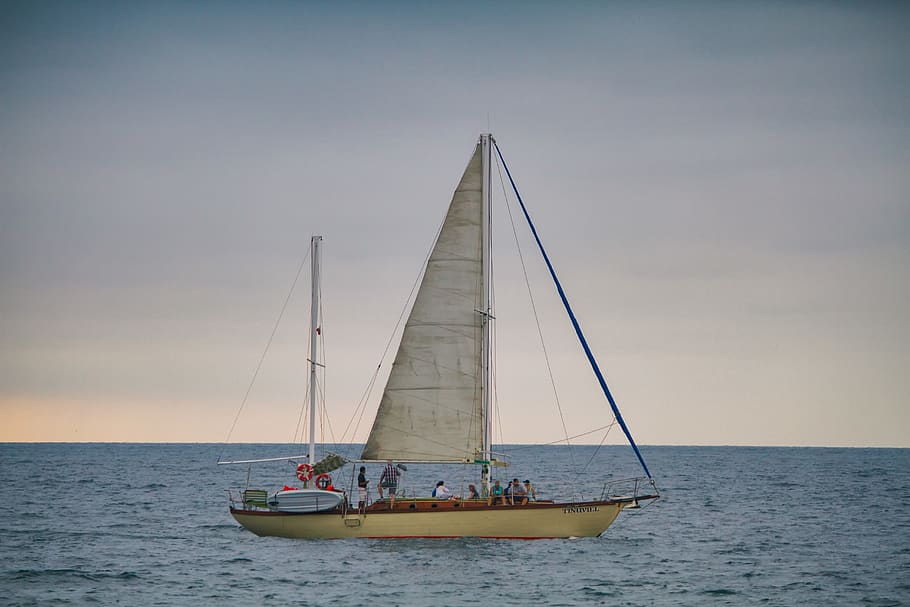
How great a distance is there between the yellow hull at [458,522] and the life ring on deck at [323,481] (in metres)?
1.48

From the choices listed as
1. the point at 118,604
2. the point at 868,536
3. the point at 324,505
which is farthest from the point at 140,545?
the point at 868,536

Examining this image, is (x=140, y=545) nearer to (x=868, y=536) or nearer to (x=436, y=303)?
(x=436, y=303)

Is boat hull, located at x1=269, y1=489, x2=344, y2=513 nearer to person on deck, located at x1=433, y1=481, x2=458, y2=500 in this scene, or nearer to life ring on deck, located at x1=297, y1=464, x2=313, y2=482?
life ring on deck, located at x1=297, y1=464, x2=313, y2=482

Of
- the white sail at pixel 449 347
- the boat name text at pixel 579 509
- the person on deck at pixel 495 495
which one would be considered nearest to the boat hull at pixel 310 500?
the white sail at pixel 449 347

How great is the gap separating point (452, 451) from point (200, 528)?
1631 cm

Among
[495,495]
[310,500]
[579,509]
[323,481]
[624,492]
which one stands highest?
[323,481]

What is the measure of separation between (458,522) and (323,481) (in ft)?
17.6

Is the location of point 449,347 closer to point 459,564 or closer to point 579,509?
point 579,509

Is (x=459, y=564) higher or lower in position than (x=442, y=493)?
lower

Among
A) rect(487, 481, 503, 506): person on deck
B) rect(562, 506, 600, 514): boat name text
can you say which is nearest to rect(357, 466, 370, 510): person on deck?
→ rect(487, 481, 503, 506): person on deck

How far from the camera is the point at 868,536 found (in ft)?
164

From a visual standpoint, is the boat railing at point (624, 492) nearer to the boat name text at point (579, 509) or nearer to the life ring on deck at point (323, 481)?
the boat name text at point (579, 509)

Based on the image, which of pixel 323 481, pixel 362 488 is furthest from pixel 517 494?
pixel 323 481

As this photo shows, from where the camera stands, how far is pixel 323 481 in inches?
1596
